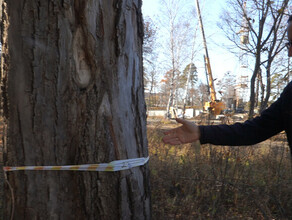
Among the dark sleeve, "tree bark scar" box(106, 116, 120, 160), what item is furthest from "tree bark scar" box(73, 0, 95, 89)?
the dark sleeve

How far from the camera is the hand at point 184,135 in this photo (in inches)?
67.4

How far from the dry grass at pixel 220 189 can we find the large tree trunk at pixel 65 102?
1.69 metres

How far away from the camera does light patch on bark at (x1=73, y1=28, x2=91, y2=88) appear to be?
118 cm

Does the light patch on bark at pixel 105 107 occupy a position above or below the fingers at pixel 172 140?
above

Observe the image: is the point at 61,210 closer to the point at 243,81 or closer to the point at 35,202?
the point at 35,202

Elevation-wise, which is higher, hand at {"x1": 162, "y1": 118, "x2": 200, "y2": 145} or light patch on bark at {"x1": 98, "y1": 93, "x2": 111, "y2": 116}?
light patch on bark at {"x1": 98, "y1": 93, "x2": 111, "y2": 116}

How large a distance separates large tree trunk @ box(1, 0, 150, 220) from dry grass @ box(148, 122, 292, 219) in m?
1.69

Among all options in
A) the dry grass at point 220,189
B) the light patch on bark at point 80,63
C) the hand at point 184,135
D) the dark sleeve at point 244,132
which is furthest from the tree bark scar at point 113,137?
the dry grass at point 220,189

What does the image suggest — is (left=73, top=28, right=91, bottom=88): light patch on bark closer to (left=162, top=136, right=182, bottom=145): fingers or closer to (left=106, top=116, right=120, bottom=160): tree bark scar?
(left=106, top=116, right=120, bottom=160): tree bark scar

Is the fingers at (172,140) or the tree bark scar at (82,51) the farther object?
the fingers at (172,140)

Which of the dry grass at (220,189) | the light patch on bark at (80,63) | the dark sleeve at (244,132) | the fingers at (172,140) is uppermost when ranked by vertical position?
the light patch on bark at (80,63)

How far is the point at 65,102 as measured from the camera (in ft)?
3.87

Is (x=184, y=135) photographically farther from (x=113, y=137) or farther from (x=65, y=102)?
(x=65, y=102)

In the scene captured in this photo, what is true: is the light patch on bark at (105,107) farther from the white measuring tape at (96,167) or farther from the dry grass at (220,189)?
the dry grass at (220,189)
